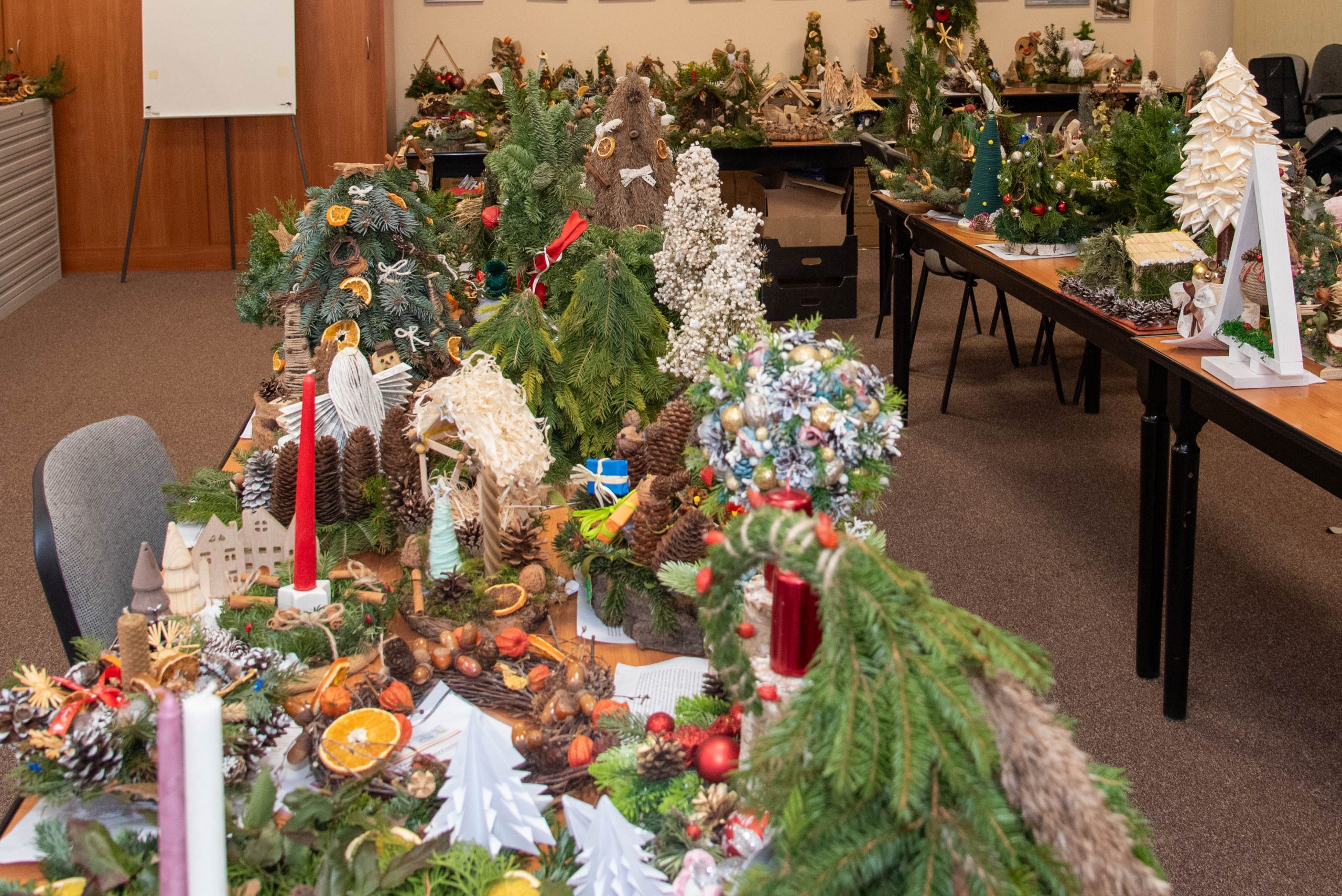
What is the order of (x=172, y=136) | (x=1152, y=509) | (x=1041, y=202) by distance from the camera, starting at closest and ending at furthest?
(x=1152, y=509) < (x=1041, y=202) < (x=172, y=136)

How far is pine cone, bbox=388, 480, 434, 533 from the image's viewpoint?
1629 millimetres

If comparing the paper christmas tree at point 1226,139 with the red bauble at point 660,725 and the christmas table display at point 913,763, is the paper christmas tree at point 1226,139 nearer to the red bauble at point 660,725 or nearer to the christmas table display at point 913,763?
the red bauble at point 660,725

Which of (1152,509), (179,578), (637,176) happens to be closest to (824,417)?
(179,578)

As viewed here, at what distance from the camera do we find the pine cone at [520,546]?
4.99ft

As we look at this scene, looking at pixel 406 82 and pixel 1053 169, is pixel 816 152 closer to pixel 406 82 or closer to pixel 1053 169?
pixel 406 82

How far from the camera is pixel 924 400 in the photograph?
479 centimetres

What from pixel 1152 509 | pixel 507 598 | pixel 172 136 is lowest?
pixel 1152 509

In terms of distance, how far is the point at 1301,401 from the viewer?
2.01 metres

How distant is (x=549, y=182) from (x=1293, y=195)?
1502 millimetres

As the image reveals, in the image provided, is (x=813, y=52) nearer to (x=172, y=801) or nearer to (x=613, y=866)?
(x=613, y=866)

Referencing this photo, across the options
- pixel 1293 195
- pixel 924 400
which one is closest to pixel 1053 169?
pixel 1293 195

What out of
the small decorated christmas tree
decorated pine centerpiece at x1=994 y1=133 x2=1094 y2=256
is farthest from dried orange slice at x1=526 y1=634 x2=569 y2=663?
the small decorated christmas tree

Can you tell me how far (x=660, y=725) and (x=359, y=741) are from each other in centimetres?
30

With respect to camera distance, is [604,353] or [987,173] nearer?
[604,353]
